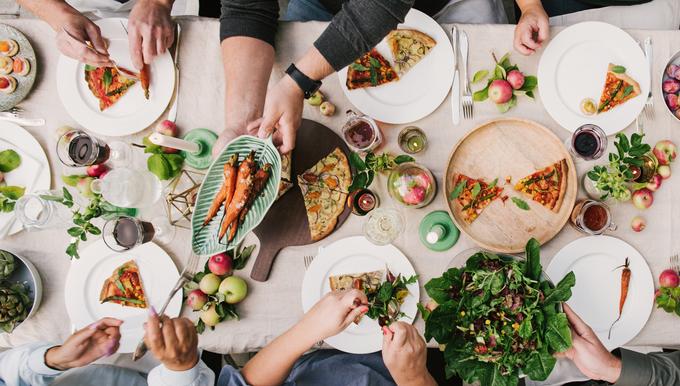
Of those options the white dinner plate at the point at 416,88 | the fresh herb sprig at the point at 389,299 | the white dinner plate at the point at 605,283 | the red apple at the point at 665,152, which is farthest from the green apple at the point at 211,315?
the red apple at the point at 665,152

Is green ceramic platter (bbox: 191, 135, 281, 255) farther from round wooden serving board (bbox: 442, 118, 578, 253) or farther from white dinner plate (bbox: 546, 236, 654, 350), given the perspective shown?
white dinner plate (bbox: 546, 236, 654, 350)

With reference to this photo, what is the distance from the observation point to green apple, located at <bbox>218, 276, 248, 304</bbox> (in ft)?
3.83

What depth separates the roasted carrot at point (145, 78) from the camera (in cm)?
123

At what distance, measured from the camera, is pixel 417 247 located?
121 centimetres

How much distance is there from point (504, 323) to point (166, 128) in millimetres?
963

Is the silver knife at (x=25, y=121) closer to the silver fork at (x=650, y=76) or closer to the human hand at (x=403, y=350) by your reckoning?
the human hand at (x=403, y=350)

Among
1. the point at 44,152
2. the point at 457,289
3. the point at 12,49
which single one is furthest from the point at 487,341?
the point at 12,49

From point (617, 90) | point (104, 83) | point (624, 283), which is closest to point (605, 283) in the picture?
point (624, 283)

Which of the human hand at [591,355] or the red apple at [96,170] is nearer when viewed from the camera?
the human hand at [591,355]

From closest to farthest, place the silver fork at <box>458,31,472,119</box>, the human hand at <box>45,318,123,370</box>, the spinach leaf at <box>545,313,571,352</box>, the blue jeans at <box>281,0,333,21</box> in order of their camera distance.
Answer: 1. the spinach leaf at <box>545,313,571,352</box>
2. the human hand at <box>45,318,123,370</box>
3. the silver fork at <box>458,31,472,119</box>
4. the blue jeans at <box>281,0,333,21</box>

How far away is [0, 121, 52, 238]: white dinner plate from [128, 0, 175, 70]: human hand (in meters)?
0.36

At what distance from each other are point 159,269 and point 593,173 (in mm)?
1144

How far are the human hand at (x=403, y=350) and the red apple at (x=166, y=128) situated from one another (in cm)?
75

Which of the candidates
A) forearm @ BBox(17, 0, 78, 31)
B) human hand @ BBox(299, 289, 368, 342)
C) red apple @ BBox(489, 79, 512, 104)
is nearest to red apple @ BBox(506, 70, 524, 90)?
red apple @ BBox(489, 79, 512, 104)
